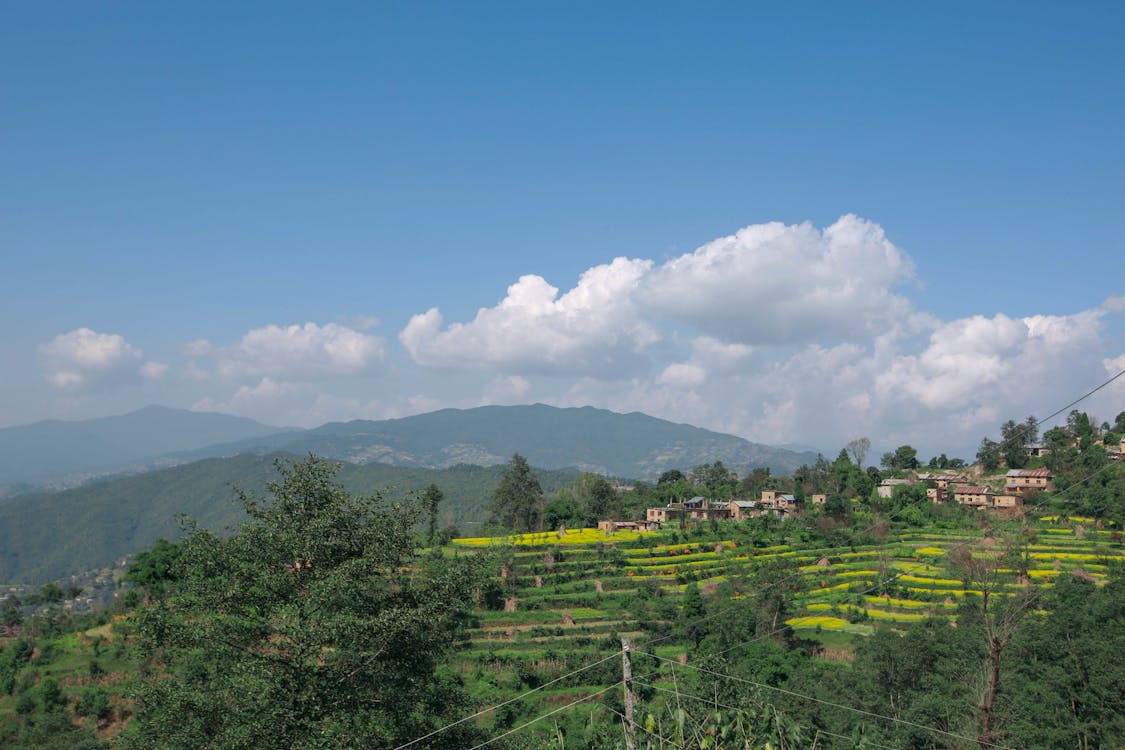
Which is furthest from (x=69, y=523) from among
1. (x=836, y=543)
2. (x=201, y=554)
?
(x=201, y=554)

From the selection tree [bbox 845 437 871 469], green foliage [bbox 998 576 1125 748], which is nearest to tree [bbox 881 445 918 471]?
tree [bbox 845 437 871 469]

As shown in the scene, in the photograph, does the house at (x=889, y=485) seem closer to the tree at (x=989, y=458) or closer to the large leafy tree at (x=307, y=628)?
the tree at (x=989, y=458)

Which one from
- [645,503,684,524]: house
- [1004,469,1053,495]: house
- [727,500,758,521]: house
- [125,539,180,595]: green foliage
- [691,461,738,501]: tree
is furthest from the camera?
[691,461,738,501]: tree

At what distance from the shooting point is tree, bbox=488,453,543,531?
248ft

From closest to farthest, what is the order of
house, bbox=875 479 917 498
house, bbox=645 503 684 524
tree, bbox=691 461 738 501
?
house, bbox=875 479 917 498, house, bbox=645 503 684 524, tree, bbox=691 461 738 501

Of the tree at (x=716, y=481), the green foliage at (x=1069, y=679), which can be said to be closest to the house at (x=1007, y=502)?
the tree at (x=716, y=481)

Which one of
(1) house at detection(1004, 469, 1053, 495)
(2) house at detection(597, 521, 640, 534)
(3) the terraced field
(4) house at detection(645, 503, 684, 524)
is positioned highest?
(1) house at detection(1004, 469, 1053, 495)

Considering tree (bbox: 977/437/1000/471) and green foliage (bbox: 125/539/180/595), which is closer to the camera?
green foliage (bbox: 125/539/180/595)

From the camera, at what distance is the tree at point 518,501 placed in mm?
75562

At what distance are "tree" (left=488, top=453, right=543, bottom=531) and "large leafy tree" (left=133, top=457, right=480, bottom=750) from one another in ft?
200

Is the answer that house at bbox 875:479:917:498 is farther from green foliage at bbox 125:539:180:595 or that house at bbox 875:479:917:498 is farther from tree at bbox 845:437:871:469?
green foliage at bbox 125:539:180:595

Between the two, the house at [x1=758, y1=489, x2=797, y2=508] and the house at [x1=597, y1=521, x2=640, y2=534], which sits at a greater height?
the house at [x1=758, y1=489, x2=797, y2=508]

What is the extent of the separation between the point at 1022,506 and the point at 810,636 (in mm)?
32812

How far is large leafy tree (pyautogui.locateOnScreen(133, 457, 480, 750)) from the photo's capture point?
12.0 metres
